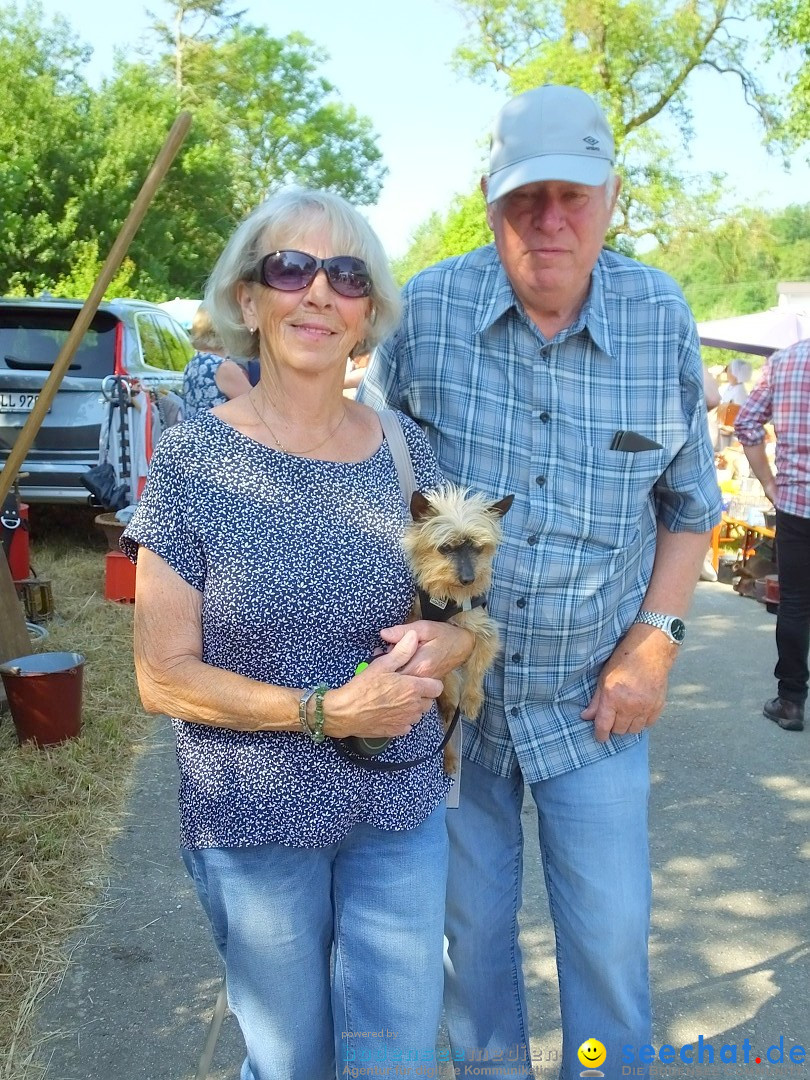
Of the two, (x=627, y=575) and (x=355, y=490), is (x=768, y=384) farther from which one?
(x=355, y=490)

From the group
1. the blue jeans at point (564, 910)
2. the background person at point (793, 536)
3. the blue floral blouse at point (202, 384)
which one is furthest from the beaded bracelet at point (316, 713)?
the background person at point (793, 536)

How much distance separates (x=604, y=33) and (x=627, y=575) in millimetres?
31369

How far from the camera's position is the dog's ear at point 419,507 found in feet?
6.64

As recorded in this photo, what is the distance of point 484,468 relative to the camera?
92.0 inches

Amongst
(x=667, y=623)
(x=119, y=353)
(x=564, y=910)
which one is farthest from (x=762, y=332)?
(x=564, y=910)

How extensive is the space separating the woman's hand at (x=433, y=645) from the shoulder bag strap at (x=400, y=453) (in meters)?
0.29

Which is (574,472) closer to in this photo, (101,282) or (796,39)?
(101,282)

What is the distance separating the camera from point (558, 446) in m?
2.29

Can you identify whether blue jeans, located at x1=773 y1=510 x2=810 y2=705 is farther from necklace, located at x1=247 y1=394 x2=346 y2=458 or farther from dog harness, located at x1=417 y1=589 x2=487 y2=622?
necklace, located at x1=247 y1=394 x2=346 y2=458

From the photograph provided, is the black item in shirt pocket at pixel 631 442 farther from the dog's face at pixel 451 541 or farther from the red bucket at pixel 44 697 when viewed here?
the red bucket at pixel 44 697

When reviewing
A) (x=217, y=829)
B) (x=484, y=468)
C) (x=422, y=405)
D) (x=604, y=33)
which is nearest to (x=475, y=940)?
(x=217, y=829)

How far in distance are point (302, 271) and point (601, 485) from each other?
889mm

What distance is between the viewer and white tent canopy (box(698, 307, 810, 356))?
13.8 m

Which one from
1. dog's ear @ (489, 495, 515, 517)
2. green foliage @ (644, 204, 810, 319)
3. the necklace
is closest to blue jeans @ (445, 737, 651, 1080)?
dog's ear @ (489, 495, 515, 517)
